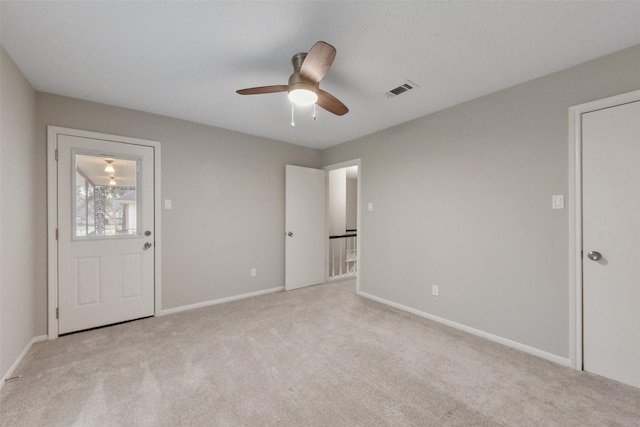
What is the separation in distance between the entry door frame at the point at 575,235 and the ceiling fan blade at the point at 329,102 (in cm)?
187

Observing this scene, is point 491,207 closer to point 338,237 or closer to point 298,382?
point 298,382

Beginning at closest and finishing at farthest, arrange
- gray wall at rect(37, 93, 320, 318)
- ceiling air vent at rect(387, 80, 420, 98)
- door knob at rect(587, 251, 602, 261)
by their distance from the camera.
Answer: door knob at rect(587, 251, 602, 261), ceiling air vent at rect(387, 80, 420, 98), gray wall at rect(37, 93, 320, 318)

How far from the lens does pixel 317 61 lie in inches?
64.2

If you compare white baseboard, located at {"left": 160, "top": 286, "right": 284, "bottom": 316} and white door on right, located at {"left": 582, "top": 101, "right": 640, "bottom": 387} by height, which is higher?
white door on right, located at {"left": 582, "top": 101, "right": 640, "bottom": 387}

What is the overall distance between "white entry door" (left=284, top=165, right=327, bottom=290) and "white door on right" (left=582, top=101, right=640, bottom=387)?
10.9 feet

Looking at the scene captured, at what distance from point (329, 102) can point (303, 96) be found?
0.32 meters

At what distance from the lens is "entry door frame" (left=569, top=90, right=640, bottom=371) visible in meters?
2.06

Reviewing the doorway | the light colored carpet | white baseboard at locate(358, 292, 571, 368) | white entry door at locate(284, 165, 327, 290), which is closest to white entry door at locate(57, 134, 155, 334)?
the light colored carpet

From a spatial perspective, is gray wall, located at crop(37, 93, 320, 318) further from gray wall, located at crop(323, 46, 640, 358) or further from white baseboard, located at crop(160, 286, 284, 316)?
gray wall, located at crop(323, 46, 640, 358)

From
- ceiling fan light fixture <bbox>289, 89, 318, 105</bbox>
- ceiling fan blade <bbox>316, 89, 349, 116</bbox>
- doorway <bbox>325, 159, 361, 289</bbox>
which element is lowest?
doorway <bbox>325, 159, 361, 289</bbox>

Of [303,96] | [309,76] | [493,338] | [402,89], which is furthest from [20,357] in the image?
[493,338]

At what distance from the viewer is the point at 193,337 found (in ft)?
8.56

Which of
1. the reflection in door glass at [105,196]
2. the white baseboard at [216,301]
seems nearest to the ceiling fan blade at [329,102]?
the reflection in door glass at [105,196]

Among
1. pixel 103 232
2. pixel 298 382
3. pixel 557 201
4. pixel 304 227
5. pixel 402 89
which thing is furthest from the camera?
pixel 304 227
